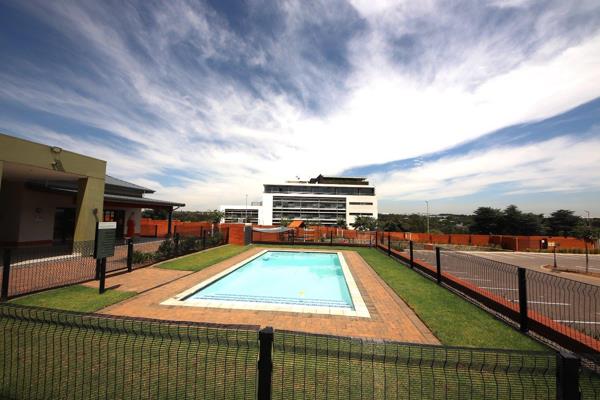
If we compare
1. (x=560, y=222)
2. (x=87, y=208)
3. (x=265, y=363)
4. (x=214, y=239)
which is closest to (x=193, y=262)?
(x=87, y=208)

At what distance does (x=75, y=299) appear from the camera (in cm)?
752

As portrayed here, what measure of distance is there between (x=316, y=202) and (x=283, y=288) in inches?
3133

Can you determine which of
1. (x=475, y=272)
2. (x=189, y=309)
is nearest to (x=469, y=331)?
(x=189, y=309)

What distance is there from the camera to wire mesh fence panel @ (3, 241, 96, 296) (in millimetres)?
8672

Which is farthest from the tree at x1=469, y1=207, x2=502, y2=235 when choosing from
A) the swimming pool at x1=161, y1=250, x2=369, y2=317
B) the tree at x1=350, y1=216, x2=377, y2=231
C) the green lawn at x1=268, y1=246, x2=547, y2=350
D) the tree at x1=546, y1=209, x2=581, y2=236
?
the green lawn at x1=268, y1=246, x2=547, y2=350

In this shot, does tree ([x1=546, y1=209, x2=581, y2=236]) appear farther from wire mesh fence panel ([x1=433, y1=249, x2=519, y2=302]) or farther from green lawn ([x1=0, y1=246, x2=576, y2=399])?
green lawn ([x1=0, y1=246, x2=576, y2=399])

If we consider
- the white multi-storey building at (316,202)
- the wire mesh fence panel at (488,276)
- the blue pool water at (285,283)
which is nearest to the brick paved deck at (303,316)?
the blue pool water at (285,283)

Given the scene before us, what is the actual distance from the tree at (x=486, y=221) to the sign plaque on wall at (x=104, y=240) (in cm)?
7513

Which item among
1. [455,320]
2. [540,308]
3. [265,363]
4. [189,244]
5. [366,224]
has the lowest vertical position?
[540,308]

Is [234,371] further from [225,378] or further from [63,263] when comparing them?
[63,263]

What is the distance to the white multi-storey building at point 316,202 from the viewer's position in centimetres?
8994

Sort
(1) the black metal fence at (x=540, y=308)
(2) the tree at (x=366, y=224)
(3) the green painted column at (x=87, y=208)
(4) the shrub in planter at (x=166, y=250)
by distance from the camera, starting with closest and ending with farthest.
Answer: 1. (1) the black metal fence at (x=540, y=308)
2. (3) the green painted column at (x=87, y=208)
3. (4) the shrub in planter at (x=166, y=250)
4. (2) the tree at (x=366, y=224)

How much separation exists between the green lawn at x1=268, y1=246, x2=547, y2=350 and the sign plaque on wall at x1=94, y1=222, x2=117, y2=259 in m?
9.39

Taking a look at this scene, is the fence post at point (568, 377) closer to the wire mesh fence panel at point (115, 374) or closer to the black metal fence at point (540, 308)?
the wire mesh fence panel at point (115, 374)
